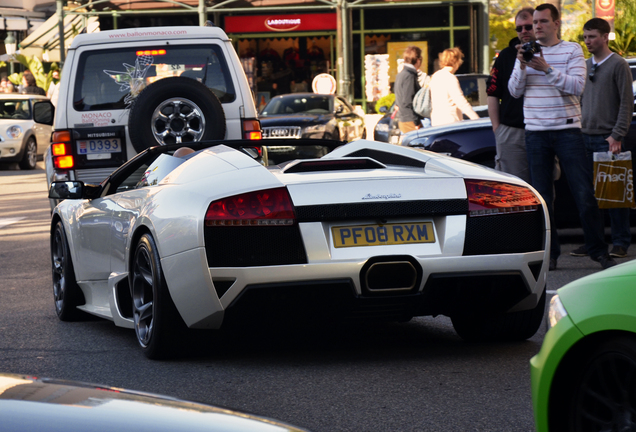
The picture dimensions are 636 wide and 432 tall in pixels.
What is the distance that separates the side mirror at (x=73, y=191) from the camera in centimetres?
631

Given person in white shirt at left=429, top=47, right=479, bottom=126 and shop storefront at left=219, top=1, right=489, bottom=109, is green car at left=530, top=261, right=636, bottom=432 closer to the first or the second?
person in white shirt at left=429, top=47, right=479, bottom=126

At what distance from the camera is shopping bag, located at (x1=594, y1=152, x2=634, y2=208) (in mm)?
8203

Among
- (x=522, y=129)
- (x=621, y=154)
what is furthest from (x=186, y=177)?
(x=621, y=154)

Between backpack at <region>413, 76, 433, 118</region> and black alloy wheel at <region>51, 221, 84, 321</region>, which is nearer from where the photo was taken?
black alloy wheel at <region>51, 221, 84, 321</region>

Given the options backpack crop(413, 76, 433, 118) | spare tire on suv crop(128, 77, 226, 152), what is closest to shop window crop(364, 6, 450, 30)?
backpack crop(413, 76, 433, 118)

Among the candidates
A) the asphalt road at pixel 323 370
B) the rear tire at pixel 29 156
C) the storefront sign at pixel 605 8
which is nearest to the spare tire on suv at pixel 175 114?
the asphalt road at pixel 323 370

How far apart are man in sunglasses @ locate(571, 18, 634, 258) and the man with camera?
56 centimetres

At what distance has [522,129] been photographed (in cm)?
817

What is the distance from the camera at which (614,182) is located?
27.0 ft

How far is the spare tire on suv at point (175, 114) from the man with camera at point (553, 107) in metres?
2.33

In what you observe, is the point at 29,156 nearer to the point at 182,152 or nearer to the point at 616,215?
the point at 616,215

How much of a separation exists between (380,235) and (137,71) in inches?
197

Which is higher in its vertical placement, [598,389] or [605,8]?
[605,8]

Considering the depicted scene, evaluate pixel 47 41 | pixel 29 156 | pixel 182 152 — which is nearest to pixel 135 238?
pixel 182 152
